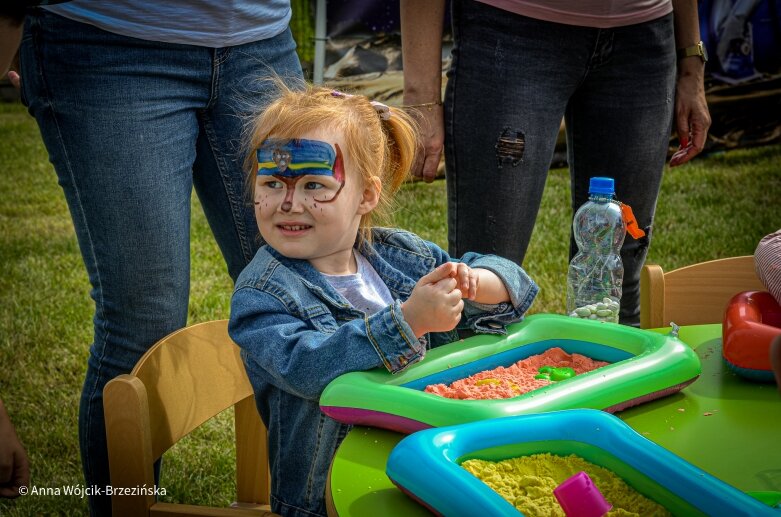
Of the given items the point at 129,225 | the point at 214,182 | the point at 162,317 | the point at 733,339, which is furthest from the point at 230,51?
the point at 733,339

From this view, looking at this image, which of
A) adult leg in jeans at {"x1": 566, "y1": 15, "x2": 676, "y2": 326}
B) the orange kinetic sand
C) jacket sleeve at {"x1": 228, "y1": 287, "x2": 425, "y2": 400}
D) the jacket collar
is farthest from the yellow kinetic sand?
adult leg in jeans at {"x1": 566, "y1": 15, "x2": 676, "y2": 326}

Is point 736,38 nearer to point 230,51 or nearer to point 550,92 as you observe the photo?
point 550,92

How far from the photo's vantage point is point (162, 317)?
66.9 inches

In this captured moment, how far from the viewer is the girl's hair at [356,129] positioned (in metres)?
1.58

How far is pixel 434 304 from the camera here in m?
1.37

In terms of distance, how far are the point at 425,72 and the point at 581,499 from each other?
4.12 ft

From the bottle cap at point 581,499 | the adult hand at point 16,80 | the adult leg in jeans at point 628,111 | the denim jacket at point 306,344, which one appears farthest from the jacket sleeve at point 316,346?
the adult leg in jeans at point 628,111

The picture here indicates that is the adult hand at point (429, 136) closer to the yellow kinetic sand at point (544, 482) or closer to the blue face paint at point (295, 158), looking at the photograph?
the blue face paint at point (295, 158)

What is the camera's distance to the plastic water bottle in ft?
6.15

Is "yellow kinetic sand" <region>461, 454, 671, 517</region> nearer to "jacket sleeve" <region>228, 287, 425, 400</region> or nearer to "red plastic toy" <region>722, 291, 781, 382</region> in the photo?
"jacket sleeve" <region>228, 287, 425, 400</region>

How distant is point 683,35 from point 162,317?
1403 mm

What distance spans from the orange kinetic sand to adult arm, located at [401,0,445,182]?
619 mm

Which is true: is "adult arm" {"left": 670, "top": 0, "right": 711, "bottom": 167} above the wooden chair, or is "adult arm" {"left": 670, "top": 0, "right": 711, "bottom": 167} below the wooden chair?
above

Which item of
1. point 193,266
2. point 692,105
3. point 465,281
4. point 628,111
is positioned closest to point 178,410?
point 465,281
